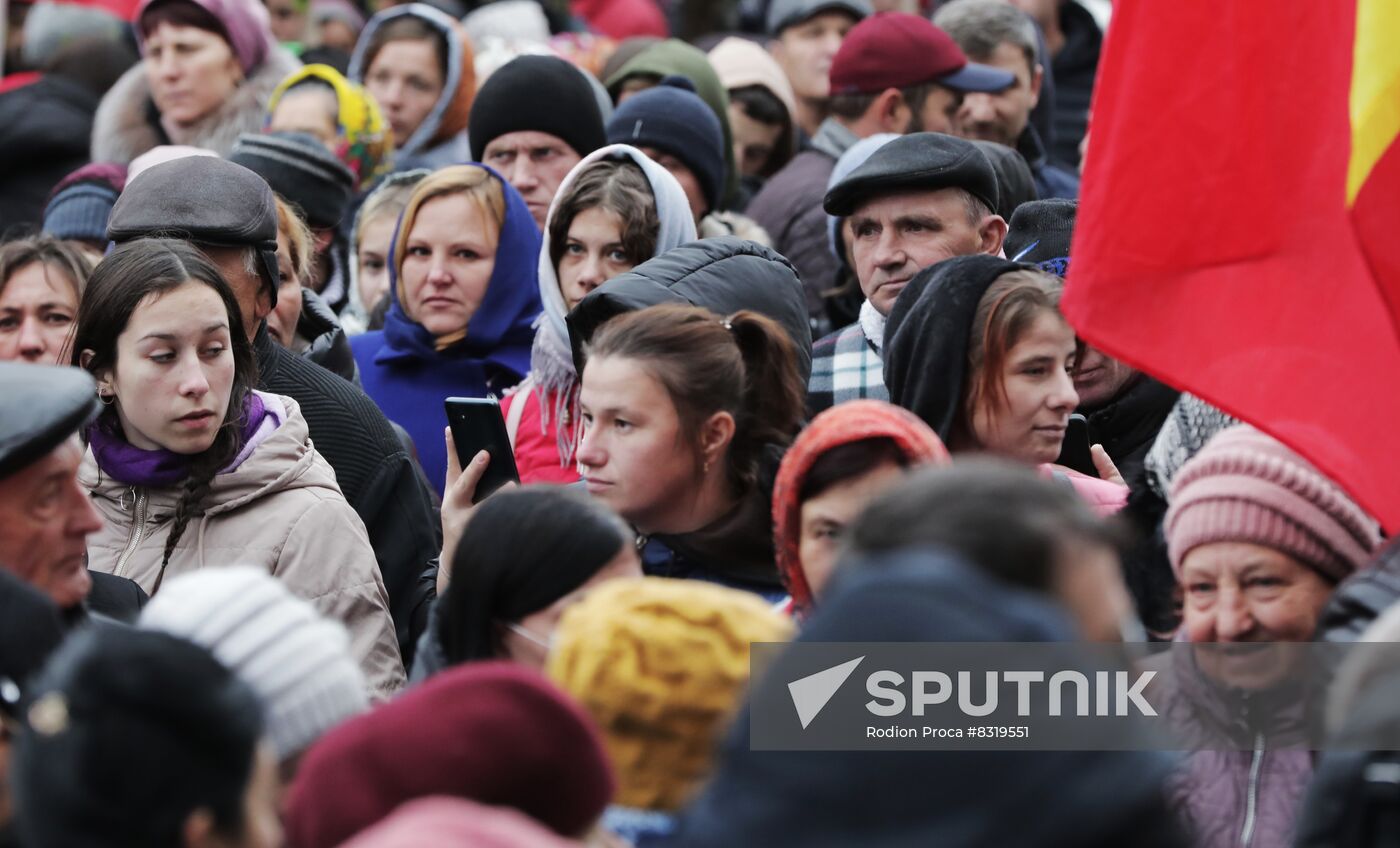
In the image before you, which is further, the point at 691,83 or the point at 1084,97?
the point at 1084,97

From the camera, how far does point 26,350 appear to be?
5.52 meters

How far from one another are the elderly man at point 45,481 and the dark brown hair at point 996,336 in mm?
1920

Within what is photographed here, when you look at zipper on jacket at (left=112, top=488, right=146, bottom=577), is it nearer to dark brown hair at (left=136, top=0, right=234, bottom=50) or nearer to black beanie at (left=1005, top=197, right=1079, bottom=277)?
black beanie at (left=1005, top=197, right=1079, bottom=277)

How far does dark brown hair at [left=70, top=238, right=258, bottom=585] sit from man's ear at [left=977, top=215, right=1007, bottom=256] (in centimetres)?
208

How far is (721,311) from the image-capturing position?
15.6 ft

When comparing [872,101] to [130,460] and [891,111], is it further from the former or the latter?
[130,460]

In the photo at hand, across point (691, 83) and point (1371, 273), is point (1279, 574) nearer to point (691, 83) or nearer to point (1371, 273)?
point (1371, 273)

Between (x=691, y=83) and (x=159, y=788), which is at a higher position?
(x=159, y=788)

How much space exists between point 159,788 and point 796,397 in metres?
2.33

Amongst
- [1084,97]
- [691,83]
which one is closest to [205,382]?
[691,83]

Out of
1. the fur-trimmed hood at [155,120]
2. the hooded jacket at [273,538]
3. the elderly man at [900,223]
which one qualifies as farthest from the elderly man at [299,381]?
the fur-trimmed hood at [155,120]

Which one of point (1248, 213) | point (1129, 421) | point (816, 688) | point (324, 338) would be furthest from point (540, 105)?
point (816, 688)

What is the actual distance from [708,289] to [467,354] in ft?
4.44

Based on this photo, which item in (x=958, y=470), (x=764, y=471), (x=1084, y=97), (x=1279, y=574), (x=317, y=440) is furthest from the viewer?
(x=1084, y=97)
